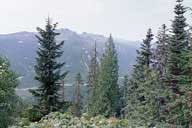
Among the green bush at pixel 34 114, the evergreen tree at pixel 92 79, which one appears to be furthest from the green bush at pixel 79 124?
the evergreen tree at pixel 92 79

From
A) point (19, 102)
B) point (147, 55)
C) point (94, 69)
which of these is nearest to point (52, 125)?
point (19, 102)

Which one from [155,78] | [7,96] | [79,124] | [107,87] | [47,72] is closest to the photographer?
[7,96]

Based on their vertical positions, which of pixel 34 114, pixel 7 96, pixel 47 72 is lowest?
pixel 34 114

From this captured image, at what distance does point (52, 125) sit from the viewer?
68.9ft

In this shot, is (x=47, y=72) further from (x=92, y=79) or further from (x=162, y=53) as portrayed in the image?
(x=92, y=79)

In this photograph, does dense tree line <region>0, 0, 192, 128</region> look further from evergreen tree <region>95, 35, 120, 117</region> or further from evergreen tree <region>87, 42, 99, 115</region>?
evergreen tree <region>87, 42, 99, 115</region>

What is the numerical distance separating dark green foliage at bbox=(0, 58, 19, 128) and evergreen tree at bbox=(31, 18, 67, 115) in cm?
1870

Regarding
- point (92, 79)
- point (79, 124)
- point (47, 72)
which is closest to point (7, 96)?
point (79, 124)

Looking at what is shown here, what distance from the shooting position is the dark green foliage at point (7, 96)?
1873 cm

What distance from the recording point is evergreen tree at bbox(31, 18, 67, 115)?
3838 cm

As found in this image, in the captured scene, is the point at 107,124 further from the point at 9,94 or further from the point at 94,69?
the point at 94,69

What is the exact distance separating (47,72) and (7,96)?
19921 mm

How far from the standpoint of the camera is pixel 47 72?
38.7 m

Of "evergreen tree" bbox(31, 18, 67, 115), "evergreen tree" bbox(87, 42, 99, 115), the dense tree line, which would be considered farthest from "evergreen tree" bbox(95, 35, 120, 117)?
"evergreen tree" bbox(31, 18, 67, 115)
